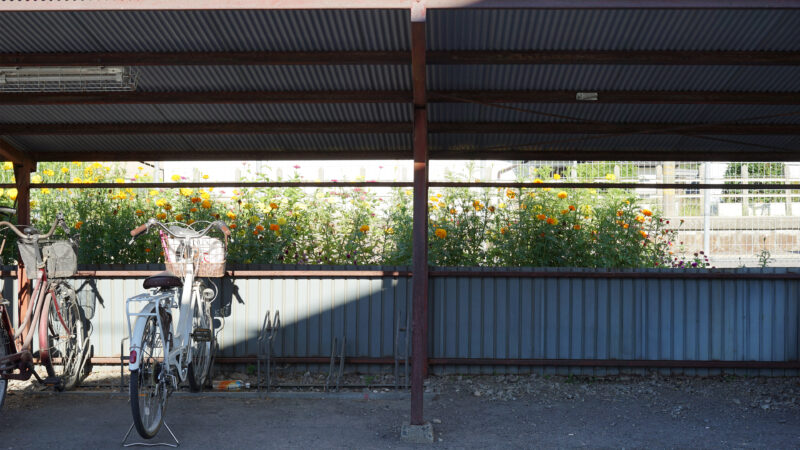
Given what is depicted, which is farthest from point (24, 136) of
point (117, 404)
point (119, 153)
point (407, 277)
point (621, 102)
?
point (621, 102)

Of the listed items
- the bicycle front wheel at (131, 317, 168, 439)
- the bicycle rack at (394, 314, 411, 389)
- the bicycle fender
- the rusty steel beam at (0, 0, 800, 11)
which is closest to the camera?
the rusty steel beam at (0, 0, 800, 11)

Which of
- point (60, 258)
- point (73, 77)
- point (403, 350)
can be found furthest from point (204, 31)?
point (403, 350)

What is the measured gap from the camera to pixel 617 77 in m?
6.12

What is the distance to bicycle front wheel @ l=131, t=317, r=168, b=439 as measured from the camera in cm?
495

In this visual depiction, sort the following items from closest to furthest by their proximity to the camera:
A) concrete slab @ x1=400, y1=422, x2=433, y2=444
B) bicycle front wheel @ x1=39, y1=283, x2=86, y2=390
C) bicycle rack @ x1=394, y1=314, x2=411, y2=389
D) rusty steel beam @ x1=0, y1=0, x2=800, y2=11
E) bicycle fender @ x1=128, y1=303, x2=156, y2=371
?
rusty steel beam @ x1=0, y1=0, x2=800, y2=11
bicycle fender @ x1=128, y1=303, x2=156, y2=371
concrete slab @ x1=400, y1=422, x2=433, y2=444
bicycle front wheel @ x1=39, y1=283, x2=86, y2=390
bicycle rack @ x1=394, y1=314, x2=411, y2=389

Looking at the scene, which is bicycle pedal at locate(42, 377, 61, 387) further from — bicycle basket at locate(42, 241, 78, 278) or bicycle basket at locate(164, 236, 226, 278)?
bicycle basket at locate(164, 236, 226, 278)

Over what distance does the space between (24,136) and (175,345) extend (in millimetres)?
3443

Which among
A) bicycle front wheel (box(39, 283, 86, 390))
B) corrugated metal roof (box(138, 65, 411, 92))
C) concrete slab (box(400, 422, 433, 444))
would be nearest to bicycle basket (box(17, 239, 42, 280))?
bicycle front wheel (box(39, 283, 86, 390))

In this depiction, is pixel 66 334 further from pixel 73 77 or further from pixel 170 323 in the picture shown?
pixel 73 77

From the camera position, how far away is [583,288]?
24.1ft

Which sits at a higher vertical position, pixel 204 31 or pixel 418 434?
pixel 204 31

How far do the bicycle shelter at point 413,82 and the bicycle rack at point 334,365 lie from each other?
3.44 feet

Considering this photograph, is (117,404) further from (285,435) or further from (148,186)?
(148,186)

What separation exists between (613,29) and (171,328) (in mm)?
4205
